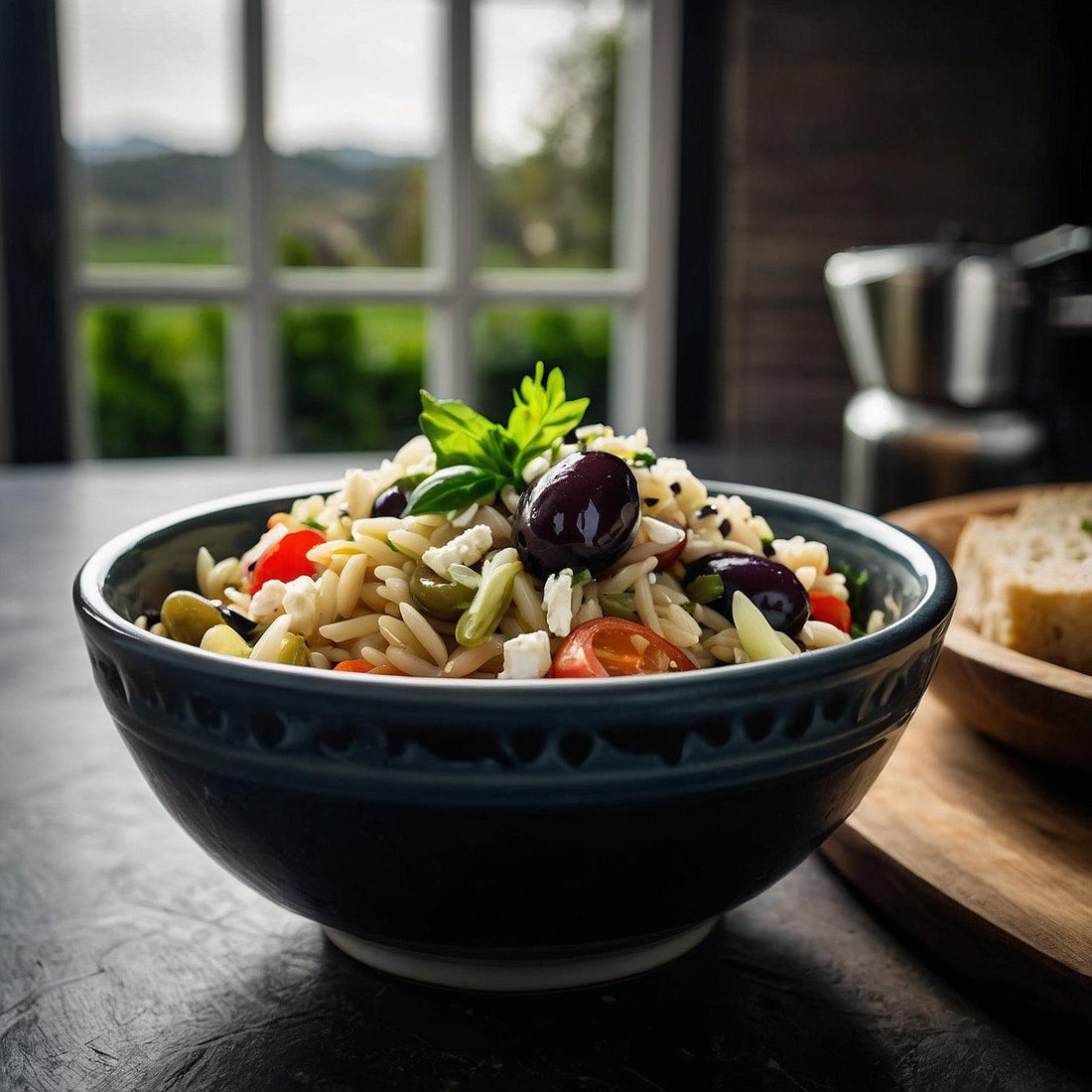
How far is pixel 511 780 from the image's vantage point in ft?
1.71

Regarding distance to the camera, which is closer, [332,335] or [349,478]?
[349,478]

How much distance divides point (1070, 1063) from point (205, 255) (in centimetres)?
460

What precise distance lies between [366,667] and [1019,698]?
452 millimetres

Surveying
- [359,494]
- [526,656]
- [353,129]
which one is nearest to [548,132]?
[353,129]

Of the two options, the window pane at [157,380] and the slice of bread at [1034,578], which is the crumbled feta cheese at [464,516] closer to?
the slice of bread at [1034,578]

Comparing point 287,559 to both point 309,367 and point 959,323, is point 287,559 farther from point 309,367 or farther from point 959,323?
point 309,367

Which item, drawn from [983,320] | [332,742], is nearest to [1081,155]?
[983,320]

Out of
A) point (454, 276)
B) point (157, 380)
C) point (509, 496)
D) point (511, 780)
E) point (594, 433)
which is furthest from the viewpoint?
point (157, 380)

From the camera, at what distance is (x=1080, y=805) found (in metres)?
0.88

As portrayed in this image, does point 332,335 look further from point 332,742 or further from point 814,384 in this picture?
point 332,742

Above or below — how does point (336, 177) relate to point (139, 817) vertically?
above

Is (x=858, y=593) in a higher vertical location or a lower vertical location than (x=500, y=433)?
lower

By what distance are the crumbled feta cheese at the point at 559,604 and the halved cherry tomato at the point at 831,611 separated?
217mm

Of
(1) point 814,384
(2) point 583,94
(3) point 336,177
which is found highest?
(2) point 583,94
